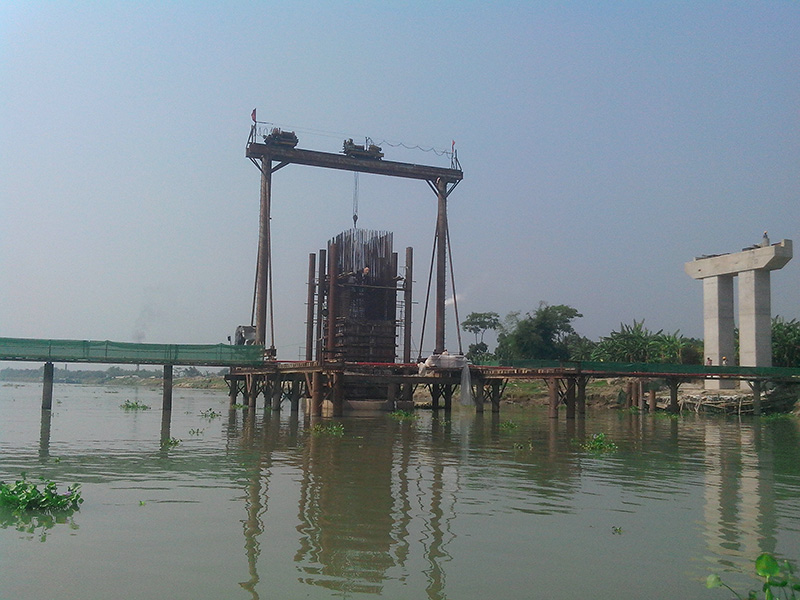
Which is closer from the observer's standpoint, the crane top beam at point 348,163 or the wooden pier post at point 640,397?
the crane top beam at point 348,163

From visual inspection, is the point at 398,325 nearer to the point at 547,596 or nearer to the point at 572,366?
the point at 572,366

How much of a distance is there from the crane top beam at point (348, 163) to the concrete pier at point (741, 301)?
2171 cm

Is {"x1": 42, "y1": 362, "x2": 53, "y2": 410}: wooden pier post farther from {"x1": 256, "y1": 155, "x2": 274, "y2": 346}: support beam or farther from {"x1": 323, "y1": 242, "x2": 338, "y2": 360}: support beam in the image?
{"x1": 323, "y1": 242, "x2": 338, "y2": 360}: support beam

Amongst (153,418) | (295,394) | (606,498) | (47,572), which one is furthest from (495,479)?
→ (295,394)

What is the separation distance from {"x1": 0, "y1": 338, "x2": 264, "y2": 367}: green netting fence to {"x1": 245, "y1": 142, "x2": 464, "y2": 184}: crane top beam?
486 inches

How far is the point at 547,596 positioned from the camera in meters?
8.22

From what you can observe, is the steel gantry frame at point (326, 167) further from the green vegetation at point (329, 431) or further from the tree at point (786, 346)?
the tree at point (786, 346)

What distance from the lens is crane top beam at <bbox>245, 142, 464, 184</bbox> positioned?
46.6 metres

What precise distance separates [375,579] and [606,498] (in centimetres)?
716

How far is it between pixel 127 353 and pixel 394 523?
1374 inches

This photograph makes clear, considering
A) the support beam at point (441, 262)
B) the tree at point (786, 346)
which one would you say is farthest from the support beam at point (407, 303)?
the tree at point (786, 346)

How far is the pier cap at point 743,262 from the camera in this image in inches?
2035

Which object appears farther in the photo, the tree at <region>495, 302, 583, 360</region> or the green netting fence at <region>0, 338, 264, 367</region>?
the tree at <region>495, 302, 583, 360</region>

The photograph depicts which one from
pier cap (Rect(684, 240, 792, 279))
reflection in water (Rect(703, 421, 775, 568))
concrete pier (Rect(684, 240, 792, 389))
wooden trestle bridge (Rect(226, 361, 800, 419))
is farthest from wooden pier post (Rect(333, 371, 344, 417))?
pier cap (Rect(684, 240, 792, 279))
